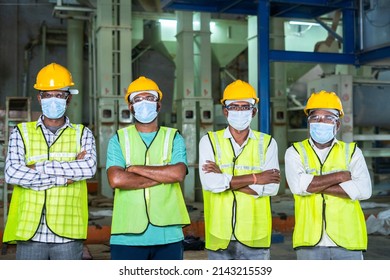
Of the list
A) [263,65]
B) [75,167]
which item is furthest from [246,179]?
[263,65]

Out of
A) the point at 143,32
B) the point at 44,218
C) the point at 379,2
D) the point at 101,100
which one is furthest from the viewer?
the point at 143,32

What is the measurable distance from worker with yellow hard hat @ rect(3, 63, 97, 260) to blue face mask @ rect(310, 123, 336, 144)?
1.56 metres

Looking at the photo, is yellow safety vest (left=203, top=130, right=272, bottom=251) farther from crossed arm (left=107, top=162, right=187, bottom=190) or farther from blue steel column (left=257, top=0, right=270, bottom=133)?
blue steel column (left=257, top=0, right=270, bottom=133)

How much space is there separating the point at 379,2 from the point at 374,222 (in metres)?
3.41

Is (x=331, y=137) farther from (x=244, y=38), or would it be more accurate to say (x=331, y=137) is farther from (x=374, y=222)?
(x=244, y=38)

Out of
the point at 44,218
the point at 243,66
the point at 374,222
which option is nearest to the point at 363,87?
the point at 374,222

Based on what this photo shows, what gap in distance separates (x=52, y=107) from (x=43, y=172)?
0.48 metres

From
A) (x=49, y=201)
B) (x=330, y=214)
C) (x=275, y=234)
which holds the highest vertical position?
(x=49, y=201)

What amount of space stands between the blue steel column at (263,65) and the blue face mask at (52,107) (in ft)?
13.5

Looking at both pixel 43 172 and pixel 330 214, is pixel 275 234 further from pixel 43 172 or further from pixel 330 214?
pixel 43 172

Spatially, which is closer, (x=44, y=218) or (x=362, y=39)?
(x=44, y=218)

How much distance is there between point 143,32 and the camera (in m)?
13.4

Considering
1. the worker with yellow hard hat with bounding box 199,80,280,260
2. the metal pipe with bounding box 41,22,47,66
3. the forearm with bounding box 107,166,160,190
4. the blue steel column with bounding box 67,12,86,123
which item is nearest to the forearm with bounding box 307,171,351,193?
the worker with yellow hard hat with bounding box 199,80,280,260

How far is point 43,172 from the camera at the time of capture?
3422 mm
